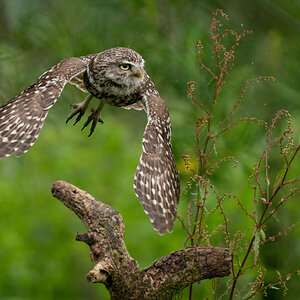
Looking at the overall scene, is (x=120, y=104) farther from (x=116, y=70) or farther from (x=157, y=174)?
(x=157, y=174)

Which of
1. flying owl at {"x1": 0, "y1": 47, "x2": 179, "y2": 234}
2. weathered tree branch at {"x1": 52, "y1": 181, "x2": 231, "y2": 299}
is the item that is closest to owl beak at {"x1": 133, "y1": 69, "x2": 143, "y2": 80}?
flying owl at {"x1": 0, "y1": 47, "x2": 179, "y2": 234}

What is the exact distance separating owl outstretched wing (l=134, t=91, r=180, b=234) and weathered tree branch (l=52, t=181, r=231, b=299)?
240 mm

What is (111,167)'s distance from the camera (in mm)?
6852

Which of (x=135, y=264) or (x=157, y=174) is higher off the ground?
(x=157, y=174)

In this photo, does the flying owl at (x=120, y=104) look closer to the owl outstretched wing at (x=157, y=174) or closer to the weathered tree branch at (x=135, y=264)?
the owl outstretched wing at (x=157, y=174)

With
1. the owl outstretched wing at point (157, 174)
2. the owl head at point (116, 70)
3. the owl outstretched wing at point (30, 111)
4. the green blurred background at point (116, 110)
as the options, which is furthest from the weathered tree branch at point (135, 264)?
the green blurred background at point (116, 110)

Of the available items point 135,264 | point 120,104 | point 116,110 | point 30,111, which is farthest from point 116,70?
point 116,110

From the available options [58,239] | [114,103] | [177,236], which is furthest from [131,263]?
[58,239]

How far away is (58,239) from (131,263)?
318 cm

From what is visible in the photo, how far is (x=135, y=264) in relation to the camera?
3.45 meters

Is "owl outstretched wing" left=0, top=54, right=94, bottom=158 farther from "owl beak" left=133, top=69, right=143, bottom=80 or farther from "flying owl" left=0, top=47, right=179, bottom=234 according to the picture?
"owl beak" left=133, top=69, right=143, bottom=80

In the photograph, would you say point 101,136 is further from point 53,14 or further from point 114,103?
point 114,103

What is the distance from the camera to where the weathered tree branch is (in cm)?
334

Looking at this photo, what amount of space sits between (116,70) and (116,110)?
233cm
